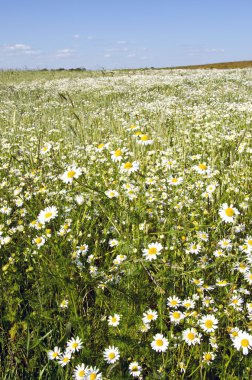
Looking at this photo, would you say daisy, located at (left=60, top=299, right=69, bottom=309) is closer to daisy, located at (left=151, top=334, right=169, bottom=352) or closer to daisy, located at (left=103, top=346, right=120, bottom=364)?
daisy, located at (left=103, top=346, right=120, bottom=364)

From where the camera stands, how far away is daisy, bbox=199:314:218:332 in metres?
1.98

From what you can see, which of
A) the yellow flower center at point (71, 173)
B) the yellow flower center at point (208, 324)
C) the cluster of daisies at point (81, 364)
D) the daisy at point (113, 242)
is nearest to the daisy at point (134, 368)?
the cluster of daisies at point (81, 364)

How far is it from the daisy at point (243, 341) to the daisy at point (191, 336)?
204 mm

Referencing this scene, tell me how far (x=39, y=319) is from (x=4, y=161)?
3.10 meters

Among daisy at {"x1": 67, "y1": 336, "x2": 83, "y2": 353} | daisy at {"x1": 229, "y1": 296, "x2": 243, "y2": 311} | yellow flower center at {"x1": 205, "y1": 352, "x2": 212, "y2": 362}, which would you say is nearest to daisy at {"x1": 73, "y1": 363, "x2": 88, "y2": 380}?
daisy at {"x1": 67, "y1": 336, "x2": 83, "y2": 353}

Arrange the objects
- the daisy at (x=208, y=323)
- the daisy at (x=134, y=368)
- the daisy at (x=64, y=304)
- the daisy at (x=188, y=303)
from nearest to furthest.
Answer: the daisy at (x=134, y=368) → the daisy at (x=208, y=323) → the daisy at (x=188, y=303) → the daisy at (x=64, y=304)

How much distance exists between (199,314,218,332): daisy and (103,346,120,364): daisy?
0.52m

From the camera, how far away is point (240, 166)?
13.5ft

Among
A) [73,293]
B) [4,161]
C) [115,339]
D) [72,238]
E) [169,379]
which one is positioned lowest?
[169,379]

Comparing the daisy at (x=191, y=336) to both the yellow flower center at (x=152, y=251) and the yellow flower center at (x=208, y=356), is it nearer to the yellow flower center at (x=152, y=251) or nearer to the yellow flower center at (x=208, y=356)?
the yellow flower center at (x=208, y=356)

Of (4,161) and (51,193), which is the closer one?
(51,193)

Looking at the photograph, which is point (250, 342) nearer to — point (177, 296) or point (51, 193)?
point (177, 296)

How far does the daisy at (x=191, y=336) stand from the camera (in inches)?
75.1

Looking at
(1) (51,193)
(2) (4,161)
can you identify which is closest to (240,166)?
(1) (51,193)
